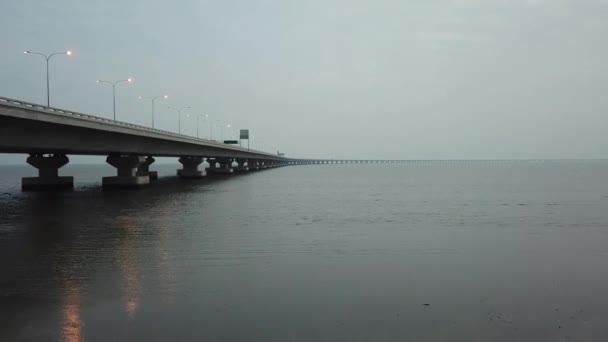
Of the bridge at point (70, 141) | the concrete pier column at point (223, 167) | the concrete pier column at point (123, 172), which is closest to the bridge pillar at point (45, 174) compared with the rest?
the bridge at point (70, 141)

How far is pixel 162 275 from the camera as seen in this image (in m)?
14.1

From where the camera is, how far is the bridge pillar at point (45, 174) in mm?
62625

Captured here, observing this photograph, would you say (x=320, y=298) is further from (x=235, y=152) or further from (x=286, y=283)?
(x=235, y=152)

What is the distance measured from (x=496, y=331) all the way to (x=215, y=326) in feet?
18.2

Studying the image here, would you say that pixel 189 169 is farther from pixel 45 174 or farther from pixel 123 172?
pixel 45 174

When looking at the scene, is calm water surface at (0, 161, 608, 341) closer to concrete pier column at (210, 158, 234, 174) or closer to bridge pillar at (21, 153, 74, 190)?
bridge pillar at (21, 153, 74, 190)

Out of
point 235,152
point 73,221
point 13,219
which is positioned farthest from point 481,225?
point 235,152

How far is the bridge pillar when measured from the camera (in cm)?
6262

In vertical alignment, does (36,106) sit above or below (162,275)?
above

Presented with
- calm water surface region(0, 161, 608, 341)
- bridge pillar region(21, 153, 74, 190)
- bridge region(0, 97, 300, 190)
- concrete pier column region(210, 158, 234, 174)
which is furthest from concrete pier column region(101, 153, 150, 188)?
concrete pier column region(210, 158, 234, 174)

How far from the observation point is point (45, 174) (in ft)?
211

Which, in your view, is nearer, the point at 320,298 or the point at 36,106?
the point at 320,298

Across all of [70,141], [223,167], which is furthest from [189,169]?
[70,141]

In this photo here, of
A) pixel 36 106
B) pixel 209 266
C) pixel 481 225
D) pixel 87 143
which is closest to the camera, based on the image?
pixel 209 266
